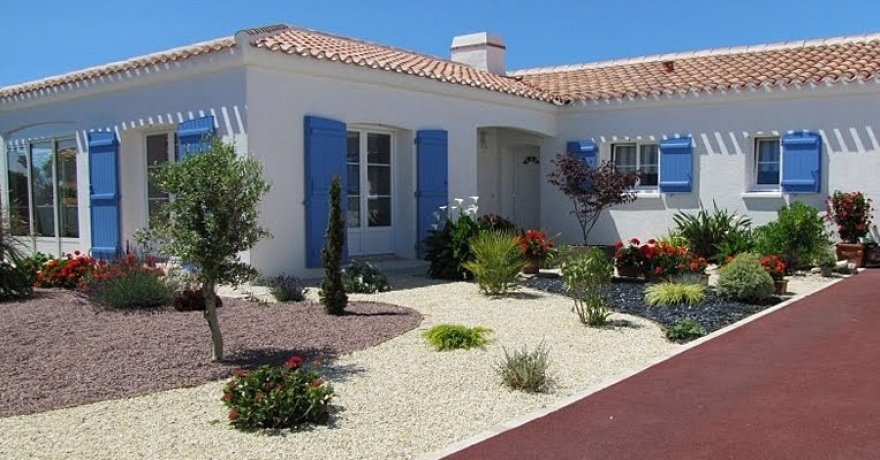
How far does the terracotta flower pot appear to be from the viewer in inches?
508

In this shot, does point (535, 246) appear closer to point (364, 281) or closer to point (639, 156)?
point (364, 281)

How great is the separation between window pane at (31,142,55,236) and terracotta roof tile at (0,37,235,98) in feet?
3.73

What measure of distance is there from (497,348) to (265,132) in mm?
5248

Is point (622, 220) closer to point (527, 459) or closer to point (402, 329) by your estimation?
point (402, 329)

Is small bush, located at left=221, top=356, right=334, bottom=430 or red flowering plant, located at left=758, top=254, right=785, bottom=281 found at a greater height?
red flowering plant, located at left=758, top=254, right=785, bottom=281

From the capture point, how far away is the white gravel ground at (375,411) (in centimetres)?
448

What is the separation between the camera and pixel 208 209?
6.23 metres

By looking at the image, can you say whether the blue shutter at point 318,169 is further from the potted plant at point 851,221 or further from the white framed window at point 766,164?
the potted plant at point 851,221

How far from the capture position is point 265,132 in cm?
1077

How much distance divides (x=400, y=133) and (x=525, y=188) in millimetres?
4878

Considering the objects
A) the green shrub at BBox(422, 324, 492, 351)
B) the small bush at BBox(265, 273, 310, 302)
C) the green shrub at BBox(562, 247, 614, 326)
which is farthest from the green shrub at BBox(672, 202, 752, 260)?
the green shrub at BBox(422, 324, 492, 351)

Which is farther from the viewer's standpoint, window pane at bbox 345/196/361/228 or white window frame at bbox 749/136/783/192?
white window frame at bbox 749/136/783/192

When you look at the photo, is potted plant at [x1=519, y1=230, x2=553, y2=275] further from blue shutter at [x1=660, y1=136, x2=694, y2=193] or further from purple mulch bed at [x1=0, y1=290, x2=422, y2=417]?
blue shutter at [x1=660, y1=136, x2=694, y2=193]

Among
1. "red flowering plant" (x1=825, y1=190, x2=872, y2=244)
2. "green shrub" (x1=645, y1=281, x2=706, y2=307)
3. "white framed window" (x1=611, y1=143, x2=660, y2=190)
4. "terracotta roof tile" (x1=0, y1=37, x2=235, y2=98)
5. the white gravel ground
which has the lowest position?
the white gravel ground
